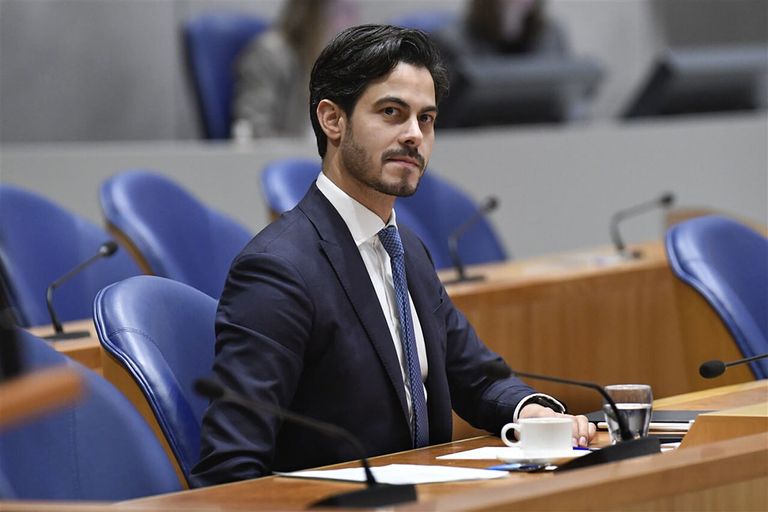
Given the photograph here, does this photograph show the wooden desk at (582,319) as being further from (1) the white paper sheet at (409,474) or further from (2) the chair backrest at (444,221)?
(1) the white paper sheet at (409,474)

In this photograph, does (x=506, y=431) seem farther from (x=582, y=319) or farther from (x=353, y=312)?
(x=582, y=319)

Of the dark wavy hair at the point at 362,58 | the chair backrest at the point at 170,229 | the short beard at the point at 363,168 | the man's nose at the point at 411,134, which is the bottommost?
the chair backrest at the point at 170,229

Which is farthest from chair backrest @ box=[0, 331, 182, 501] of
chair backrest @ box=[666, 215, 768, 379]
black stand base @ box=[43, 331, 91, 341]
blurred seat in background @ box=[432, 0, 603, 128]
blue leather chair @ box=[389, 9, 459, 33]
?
blue leather chair @ box=[389, 9, 459, 33]

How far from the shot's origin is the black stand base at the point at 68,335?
2.86 meters

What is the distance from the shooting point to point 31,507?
1.33m

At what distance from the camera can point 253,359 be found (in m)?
1.94

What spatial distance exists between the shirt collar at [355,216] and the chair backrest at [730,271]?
91 cm

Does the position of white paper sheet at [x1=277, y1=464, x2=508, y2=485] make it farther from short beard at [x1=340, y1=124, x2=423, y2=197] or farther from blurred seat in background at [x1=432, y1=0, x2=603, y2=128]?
blurred seat in background at [x1=432, y1=0, x2=603, y2=128]

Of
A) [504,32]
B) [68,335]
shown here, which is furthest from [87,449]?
[504,32]

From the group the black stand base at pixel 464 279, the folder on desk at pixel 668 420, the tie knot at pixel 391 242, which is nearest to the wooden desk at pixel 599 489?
the folder on desk at pixel 668 420

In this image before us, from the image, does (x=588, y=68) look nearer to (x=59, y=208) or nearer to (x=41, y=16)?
(x=41, y=16)

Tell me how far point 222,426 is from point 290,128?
366 centimetres

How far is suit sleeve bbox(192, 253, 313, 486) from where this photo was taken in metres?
1.87

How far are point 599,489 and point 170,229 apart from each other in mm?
2256
